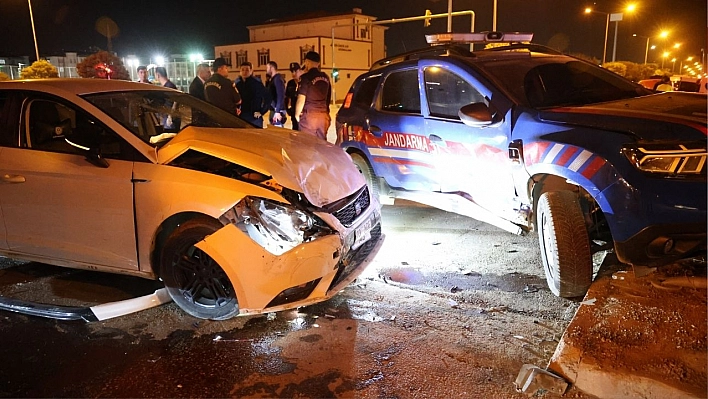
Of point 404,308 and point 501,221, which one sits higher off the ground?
point 501,221

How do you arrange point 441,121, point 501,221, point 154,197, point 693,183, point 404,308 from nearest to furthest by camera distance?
point 693,183
point 154,197
point 404,308
point 501,221
point 441,121

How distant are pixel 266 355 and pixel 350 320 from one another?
0.71m

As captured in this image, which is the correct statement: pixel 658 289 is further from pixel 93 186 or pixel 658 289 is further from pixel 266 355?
pixel 93 186

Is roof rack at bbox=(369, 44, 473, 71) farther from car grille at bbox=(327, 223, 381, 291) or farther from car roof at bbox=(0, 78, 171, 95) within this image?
car roof at bbox=(0, 78, 171, 95)

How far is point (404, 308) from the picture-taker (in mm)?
4148

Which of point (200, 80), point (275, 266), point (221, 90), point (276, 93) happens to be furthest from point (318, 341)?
point (276, 93)

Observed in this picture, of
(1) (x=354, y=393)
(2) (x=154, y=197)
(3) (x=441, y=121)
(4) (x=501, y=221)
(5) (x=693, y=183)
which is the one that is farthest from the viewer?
(3) (x=441, y=121)

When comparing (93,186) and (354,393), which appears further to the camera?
(93,186)

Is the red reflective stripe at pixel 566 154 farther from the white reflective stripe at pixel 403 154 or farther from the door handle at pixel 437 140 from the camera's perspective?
the white reflective stripe at pixel 403 154

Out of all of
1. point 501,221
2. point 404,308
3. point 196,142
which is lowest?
point 404,308

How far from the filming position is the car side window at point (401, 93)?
5.75m

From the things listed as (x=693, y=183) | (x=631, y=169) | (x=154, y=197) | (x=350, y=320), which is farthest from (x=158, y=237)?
(x=693, y=183)

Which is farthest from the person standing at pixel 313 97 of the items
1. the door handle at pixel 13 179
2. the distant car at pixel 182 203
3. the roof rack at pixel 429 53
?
the door handle at pixel 13 179

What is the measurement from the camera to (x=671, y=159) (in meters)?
3.34
